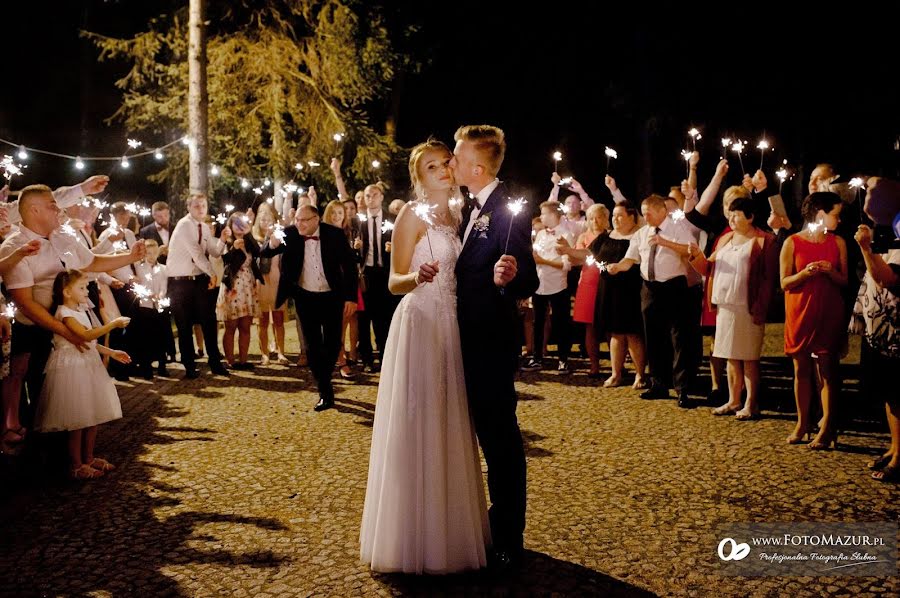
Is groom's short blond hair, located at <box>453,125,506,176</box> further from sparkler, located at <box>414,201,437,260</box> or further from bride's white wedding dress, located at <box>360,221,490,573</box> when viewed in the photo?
bride's white wedding dress, located at <box>360,221,490,573</box>

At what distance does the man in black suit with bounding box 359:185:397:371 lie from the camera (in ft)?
33.3

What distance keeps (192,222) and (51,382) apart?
473 centimetres

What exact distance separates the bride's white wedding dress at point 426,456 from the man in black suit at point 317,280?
426 centimetres

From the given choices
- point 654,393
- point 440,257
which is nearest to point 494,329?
point 440,257

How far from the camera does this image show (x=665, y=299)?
26.2 feet

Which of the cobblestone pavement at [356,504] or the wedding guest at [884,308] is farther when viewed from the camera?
the wedding guest at [884,308]

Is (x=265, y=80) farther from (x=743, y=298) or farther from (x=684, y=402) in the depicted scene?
(x=743, y=298)

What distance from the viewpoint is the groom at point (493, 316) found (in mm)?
3758

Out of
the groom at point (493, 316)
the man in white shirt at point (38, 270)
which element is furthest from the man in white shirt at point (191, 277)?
the groom at point (493, 316)

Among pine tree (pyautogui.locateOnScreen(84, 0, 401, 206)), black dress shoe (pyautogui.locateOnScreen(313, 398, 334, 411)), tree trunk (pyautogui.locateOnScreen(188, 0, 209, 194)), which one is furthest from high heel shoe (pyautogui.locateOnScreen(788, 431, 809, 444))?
pine tree (pyautogui.locateOnScreen(84, 0, 401, 206))

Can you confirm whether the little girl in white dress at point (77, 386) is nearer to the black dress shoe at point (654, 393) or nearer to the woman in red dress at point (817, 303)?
the black dress shoe at point (654, 393)

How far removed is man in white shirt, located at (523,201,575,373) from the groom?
616 centimetres

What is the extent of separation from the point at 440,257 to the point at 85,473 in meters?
3.62

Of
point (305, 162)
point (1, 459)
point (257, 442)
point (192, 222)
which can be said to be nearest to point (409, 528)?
point (257, 442)
